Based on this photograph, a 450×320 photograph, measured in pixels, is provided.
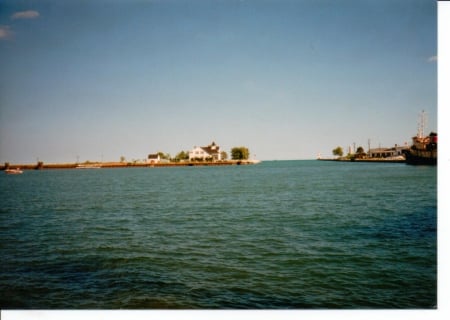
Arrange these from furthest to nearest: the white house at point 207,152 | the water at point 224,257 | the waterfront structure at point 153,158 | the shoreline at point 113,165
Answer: the waterfront structure at point 153,158
the shoreline at point 113,165
the white house at point 207,152
the water at point 224,257

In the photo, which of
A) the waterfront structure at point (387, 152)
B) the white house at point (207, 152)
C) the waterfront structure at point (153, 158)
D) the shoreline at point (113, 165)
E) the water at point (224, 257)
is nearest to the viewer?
the water at point (224, 257)

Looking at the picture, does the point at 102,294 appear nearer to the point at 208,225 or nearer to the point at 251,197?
the point at 208,225

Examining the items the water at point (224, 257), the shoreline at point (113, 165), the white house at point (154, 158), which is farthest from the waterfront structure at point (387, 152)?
the white house at point (154, 158)

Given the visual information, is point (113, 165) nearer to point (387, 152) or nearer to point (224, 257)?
point (387, 152)

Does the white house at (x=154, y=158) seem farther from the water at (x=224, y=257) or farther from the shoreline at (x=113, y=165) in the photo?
the water at (x=224, y=257)

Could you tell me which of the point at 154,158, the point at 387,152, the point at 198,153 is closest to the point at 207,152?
the point at 198,153

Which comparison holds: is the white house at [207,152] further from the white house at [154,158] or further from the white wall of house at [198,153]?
the white house at [154,158]

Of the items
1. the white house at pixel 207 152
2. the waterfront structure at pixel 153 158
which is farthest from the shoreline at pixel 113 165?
the white house at pixel 207 152

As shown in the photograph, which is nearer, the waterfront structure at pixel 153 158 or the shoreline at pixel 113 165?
the shoreline at pixel 113 165

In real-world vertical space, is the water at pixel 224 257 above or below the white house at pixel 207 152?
below

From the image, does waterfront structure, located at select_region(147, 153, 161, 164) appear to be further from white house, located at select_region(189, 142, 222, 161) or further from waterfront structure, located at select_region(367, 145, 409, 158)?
waterfront structure, located at select_region(367, 145, 409, 158)
